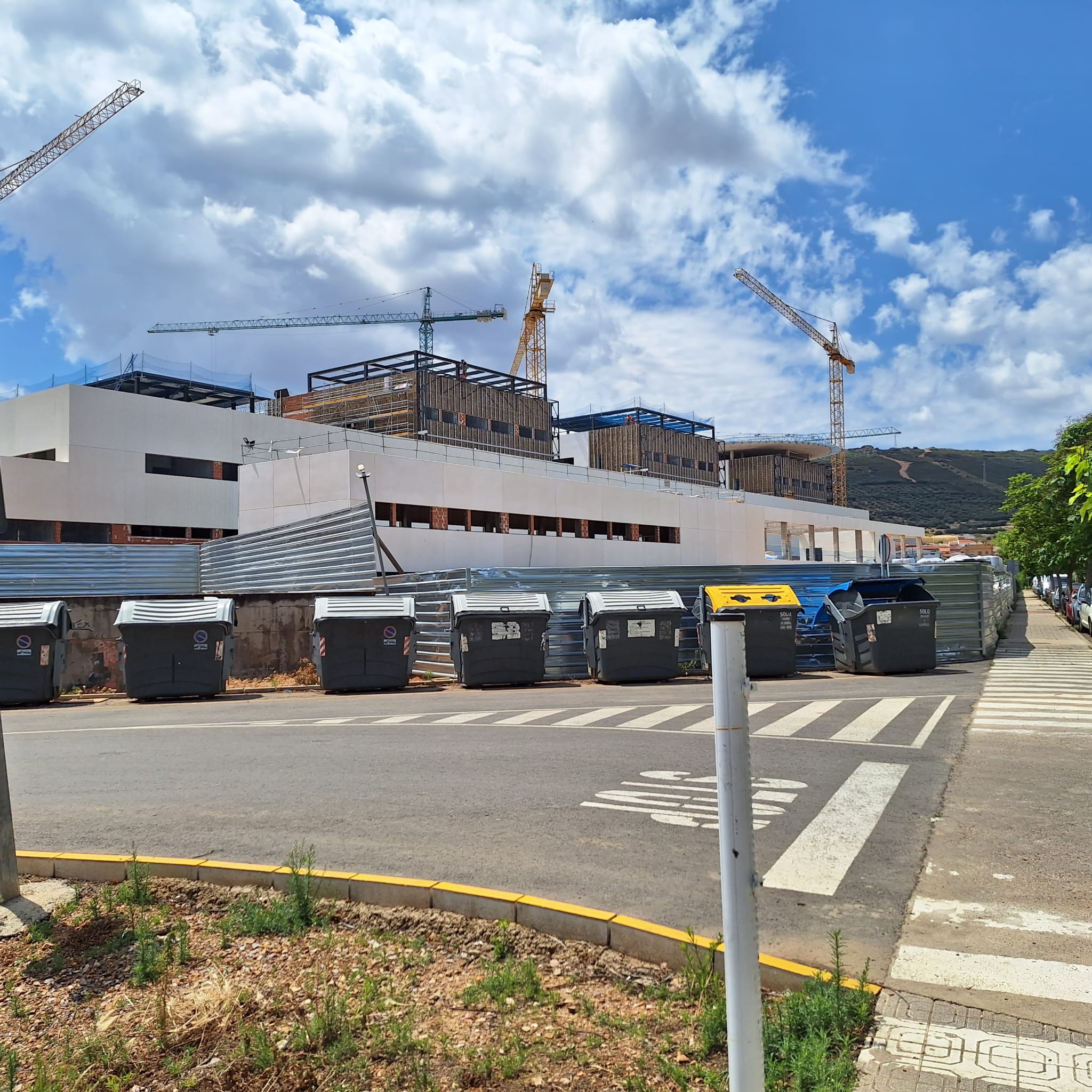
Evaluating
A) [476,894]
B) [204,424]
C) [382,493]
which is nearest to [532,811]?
[476,894]

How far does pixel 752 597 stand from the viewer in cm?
1819

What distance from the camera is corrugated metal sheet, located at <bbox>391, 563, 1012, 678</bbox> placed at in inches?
752

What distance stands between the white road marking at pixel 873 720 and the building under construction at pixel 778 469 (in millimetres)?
77092

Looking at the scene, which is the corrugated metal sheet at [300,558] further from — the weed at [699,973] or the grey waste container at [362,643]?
the weed at [699,973]

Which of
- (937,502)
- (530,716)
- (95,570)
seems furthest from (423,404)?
(937,502)

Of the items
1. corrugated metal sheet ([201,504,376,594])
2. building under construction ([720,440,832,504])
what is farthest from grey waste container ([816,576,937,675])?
building under construction ([720,440,832,504])

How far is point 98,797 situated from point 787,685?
12.2 meters

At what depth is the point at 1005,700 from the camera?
13.5 meters

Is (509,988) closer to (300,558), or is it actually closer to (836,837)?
(836,837)

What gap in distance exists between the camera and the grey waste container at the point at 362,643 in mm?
16969

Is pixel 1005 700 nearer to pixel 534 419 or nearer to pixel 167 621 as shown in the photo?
pixel 167 621

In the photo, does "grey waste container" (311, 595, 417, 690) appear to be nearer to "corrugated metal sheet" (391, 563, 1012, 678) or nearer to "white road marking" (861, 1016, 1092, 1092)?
"corrugated metal sheet" (391, 563, 1012, 678)

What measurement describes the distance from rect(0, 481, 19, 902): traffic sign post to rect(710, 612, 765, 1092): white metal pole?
4110 millimetres

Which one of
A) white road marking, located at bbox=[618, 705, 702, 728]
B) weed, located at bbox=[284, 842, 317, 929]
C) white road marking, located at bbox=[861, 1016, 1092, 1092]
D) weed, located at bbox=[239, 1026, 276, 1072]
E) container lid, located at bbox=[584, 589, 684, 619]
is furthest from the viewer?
container lid, located at bbox=[584, 589, 684, 619]
